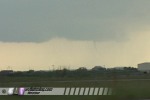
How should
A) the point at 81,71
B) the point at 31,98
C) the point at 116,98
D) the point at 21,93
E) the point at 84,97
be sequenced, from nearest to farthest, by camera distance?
1. the point at 116,98
2. the point at 84,97
3. the point at 31,98
4. the point at 21,93
5. the point at 81,71

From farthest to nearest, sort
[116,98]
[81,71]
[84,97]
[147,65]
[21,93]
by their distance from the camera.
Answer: [147,65] → [81,71] → [21,93] → [84,97] → [116,98]

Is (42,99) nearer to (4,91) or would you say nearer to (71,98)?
(71,98)

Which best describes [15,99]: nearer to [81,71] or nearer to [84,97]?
[84,97]

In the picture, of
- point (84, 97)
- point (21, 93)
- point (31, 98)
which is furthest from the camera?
point (21, 93)

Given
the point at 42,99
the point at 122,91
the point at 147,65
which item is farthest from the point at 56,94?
the point at 147,65

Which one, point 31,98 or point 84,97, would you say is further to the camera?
point 31,98

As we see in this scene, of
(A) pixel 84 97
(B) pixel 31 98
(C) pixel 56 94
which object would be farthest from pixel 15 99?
(A) pixel 84 97

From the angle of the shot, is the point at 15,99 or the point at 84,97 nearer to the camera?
the point at 84,97

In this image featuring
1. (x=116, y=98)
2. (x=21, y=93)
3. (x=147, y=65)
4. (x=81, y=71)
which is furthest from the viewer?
(x=147, y=65)
